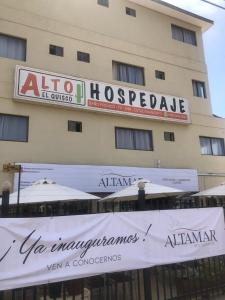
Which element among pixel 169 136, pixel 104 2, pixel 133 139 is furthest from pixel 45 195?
pixel 104 2

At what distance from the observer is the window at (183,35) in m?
19.5

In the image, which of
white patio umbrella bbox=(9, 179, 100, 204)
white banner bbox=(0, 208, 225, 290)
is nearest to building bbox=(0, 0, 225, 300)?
white patio umbrella bbox=(9, 179, 100, 204)

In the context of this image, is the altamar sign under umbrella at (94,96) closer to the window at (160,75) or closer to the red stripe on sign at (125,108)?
the red stripe on sign at (125,108)

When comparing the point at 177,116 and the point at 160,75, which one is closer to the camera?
the point at 177,116

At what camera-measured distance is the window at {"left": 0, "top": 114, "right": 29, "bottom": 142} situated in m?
12.7

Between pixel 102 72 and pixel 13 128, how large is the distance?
523cm

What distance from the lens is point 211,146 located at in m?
18.7

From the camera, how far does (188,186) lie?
16.3m

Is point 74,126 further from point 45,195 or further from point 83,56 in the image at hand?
point 45,195

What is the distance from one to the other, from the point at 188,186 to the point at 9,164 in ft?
28.6

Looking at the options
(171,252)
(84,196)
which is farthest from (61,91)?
(171,252)

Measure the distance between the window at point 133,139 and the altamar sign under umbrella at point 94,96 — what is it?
0.86 m

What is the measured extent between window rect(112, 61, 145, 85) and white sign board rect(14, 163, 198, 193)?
4697 millimetres

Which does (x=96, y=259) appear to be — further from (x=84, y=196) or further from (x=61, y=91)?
(x=61, y=91)
